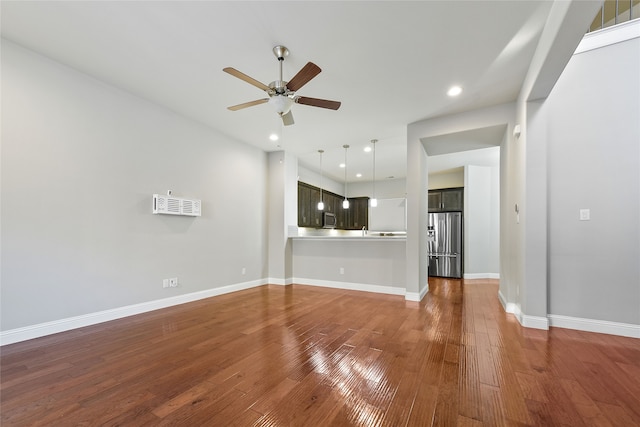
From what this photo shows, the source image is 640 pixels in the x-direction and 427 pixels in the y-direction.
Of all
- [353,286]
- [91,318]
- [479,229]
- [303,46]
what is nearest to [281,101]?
[303,46]

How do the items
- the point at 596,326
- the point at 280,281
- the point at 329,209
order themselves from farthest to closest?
the point at 329,209 < the point at 280,281 < the point at 596,326

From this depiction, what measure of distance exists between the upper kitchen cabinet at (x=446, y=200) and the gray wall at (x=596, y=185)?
13.0 feet

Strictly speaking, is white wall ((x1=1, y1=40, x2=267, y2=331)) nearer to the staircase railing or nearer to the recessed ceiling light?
the recessed ceiling light

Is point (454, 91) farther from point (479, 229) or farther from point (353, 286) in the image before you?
point (479, 229)

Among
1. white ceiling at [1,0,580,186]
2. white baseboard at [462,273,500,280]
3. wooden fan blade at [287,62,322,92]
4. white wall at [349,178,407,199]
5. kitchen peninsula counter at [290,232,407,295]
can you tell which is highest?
white ceiling at [1,0,580,186]

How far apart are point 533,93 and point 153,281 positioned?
5.18 m

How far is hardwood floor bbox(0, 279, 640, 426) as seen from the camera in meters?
1.58

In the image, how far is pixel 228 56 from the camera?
108 inches

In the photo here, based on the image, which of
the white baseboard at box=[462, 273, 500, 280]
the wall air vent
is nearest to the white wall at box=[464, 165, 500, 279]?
the white baseboard at box=[462, 273, 500, 280]

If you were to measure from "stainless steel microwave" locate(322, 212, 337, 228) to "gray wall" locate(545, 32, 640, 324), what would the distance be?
533cm

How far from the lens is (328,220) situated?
805cm

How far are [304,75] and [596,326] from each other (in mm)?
4012

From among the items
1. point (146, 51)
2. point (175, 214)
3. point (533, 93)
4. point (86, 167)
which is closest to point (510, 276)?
point (533, 93)

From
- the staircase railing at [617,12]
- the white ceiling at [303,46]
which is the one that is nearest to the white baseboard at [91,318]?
the white ceiling at [303,46]
